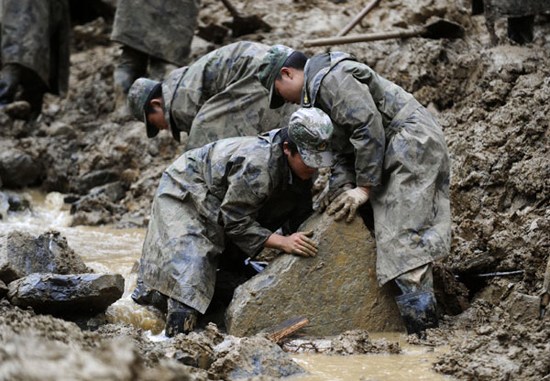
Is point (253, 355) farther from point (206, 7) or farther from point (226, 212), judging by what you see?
point (206, 7)

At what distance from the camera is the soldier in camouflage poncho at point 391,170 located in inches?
174

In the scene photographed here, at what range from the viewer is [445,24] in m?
7.66

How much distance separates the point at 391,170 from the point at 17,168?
17.2 ft

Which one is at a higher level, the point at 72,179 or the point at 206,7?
the point at 206,7

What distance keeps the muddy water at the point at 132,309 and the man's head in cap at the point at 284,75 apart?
4.77 feet

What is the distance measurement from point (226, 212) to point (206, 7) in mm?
6437

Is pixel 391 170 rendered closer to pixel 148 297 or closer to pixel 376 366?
pixel 376 366

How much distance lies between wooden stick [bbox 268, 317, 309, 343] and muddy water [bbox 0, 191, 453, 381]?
0.25 metres

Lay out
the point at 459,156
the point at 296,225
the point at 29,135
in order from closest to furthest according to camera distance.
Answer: the point at 296,225
the point at 459,156
the point at 29,135

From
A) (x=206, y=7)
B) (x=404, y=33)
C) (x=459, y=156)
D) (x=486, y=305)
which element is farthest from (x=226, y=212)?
(x=206, y=7)

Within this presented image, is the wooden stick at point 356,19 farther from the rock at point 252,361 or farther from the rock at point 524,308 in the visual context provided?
the rock at point 252,361

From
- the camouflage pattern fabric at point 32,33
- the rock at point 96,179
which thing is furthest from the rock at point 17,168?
the camouflage pattern fabric at point 32,33

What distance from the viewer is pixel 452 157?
6207 mm

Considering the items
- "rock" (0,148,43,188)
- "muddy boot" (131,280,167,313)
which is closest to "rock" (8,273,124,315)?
"muddy boot" (131,280,167,313)
